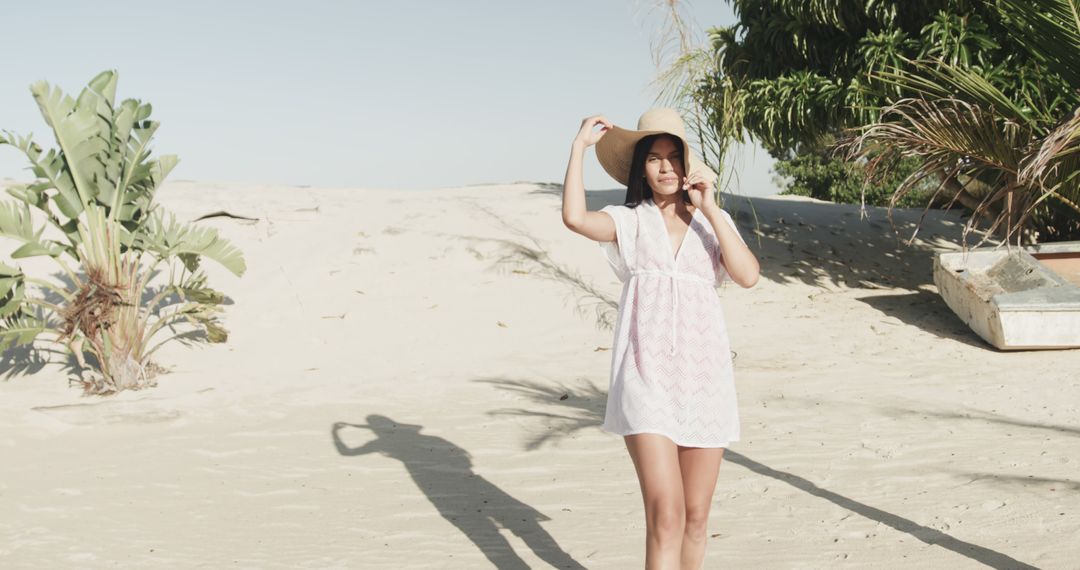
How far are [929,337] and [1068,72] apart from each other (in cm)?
285

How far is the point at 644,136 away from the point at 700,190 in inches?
11.4

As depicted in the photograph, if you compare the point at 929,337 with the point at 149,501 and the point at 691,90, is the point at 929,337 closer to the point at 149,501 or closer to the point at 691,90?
the point at 691,90

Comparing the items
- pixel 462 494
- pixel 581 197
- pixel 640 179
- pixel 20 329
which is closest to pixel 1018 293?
pixel 462 494

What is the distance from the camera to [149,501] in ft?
19.4

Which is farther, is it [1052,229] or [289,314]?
[1052,229]

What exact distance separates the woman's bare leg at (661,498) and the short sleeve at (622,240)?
1.93 feet

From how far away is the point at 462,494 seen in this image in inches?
229

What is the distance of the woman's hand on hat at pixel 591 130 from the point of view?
333 centimetres

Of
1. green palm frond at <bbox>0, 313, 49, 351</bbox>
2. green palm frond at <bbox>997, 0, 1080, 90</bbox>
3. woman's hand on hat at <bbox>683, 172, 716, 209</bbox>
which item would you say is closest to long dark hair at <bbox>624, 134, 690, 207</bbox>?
woman's hand on hat at <bbox>683, 172, 716, 209</bbox>

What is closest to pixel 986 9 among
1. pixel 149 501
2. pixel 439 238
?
pixel 439 238

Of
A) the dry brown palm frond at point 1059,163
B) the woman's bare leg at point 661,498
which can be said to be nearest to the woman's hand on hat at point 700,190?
the woman's bare leg at point 661,498

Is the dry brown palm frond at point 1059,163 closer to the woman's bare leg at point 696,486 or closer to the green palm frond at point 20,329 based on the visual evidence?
the woman's bare leg at point 696,486

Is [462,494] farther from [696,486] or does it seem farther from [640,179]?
[640,179]

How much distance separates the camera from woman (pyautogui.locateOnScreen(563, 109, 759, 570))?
10.3 feet
